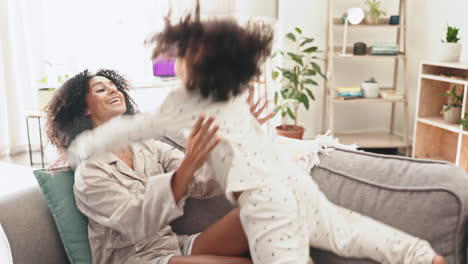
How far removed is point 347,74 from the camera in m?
3.99

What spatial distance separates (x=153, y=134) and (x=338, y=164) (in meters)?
0.68

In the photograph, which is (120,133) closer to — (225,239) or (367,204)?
(225,239)

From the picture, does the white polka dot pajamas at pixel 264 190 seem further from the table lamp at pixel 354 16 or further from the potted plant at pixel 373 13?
the potted plant at pixel 373 13

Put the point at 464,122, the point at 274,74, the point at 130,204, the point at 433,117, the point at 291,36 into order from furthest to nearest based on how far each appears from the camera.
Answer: the point at 291,36 → the point at 274,74 → the point at 433,117 → the point at 464,122 → the point at 130,204

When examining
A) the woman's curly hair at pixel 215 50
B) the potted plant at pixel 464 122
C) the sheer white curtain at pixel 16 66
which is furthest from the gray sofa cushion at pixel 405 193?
the sheer white curtain at pixel 16 66

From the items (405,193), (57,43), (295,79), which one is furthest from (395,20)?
(57,43)

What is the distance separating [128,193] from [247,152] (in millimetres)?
385

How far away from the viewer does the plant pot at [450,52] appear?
301 cm

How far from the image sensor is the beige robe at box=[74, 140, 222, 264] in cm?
111

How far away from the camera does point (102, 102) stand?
1.25 m

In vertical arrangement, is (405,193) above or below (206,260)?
above

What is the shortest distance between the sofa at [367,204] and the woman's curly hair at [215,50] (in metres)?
0.53

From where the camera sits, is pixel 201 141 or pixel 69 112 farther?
pixel 69 112

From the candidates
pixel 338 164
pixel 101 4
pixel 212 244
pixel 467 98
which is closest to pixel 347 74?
pixel 467 98
